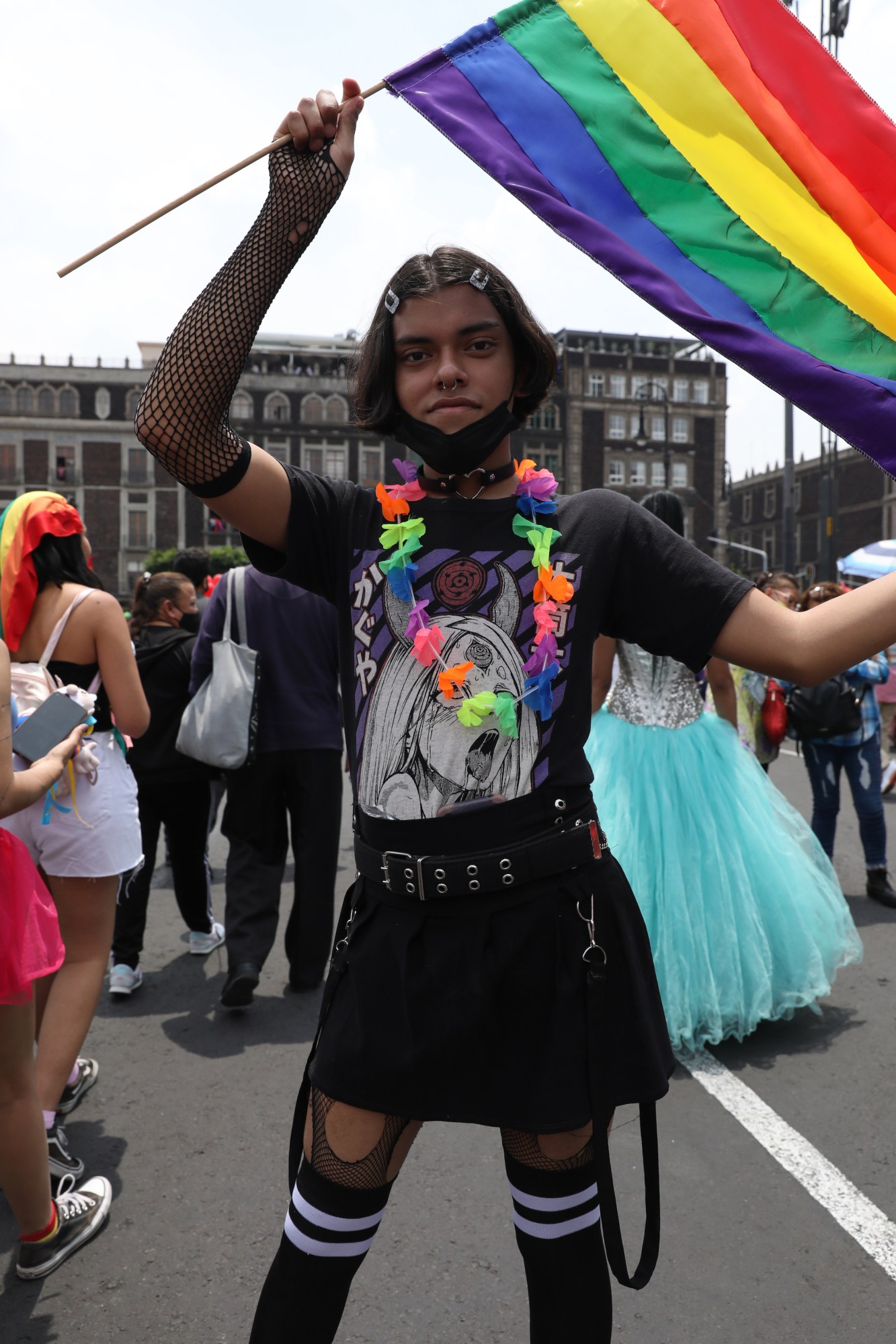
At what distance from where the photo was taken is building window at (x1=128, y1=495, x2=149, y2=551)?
243ft

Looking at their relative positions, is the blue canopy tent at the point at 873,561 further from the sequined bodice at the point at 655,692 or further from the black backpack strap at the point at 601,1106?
the black backpack strap at the point at 601,1106

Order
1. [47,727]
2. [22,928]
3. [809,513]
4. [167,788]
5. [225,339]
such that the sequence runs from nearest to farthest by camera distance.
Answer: [225,339] → [22,928] → [47,727] → [167,788] → [809,513]

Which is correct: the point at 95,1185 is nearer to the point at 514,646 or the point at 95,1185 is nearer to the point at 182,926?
the point at 514,646

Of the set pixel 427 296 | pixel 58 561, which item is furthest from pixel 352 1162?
pixel 58 561

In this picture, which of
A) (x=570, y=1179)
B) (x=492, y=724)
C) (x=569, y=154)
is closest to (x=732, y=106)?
(x=569, y=154)

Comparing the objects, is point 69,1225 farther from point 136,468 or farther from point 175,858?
point 136,468

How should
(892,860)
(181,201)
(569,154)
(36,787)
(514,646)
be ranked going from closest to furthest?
(181,201), (514,646), (569,154), (36,787), (892,860)

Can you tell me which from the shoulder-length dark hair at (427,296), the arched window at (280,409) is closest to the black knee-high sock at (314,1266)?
the shoulder-length dark hair at (427,296)

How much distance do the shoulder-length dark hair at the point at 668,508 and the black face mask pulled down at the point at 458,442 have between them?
8.13ft

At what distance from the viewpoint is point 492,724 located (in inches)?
73.3

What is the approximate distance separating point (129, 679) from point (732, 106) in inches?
97.3

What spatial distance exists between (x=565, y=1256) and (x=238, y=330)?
5.32 ft

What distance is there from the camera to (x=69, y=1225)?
2891mm

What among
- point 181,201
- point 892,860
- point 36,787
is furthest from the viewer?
point 892,860
